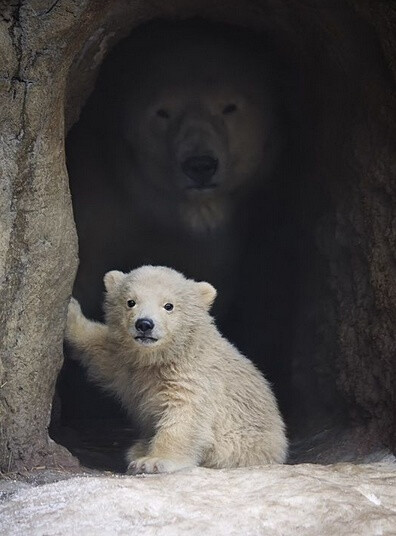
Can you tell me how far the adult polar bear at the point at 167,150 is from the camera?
5340mm

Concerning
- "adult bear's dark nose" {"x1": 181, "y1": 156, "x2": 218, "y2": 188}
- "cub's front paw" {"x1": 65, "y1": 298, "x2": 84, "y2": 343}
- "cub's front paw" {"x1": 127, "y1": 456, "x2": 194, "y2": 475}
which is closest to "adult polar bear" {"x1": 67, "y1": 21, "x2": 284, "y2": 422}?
"adult bear's dark nose" {"x1": 181, "y1": 156, "x2": 218, "y2": 188}

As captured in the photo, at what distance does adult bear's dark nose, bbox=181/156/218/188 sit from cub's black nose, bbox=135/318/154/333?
5.24 ft

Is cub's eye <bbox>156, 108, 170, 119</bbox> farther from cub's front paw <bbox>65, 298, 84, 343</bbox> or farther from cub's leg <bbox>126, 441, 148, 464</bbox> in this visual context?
cub's leg <bbox>126, 441, 148, 464</bbox>

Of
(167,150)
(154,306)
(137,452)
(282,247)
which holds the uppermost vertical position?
(167,150)

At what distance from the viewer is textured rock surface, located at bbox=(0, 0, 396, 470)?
340cm

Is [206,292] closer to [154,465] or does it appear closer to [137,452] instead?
[137,452]

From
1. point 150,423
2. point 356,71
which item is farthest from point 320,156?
point 150,423

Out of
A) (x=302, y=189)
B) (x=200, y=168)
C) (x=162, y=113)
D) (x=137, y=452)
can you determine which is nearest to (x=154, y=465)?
(x=137, y=452)

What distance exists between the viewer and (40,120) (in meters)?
3.44

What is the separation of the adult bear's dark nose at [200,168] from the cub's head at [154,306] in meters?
1.20

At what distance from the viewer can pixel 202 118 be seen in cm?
527

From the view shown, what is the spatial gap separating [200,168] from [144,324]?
1629 mm

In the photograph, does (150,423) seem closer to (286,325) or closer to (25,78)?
(25,78)

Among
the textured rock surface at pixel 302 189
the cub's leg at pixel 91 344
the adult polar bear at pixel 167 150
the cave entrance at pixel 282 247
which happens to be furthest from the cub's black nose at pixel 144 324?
the adult polar bear at pixel 167 150
